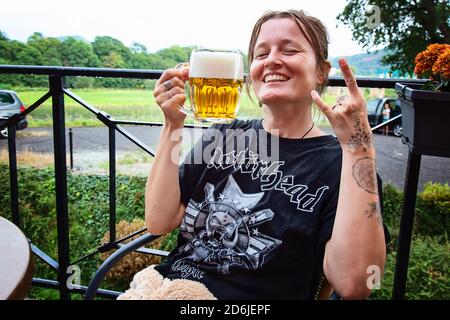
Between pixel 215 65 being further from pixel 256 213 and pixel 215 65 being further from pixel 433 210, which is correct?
pixel 433 210

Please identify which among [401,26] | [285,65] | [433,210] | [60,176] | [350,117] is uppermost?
[401,26]

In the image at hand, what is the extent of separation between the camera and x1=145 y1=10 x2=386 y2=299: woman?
858mm

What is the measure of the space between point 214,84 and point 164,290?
20.5 inches

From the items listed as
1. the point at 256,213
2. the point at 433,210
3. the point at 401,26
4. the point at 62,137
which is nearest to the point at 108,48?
the point at 62,137

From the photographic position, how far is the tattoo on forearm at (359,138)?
82 cm

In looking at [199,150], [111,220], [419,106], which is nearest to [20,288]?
[199,150]

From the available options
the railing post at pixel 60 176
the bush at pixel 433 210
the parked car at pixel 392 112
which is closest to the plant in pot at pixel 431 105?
the parked car at pixel 392 112

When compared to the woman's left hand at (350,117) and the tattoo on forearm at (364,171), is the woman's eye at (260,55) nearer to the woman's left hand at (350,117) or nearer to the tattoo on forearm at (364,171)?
the woman's left hand at (350,117)

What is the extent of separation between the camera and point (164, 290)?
3.29 ft

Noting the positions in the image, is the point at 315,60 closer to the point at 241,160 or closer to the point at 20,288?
the point at 241,160

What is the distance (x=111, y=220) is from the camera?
181cm
